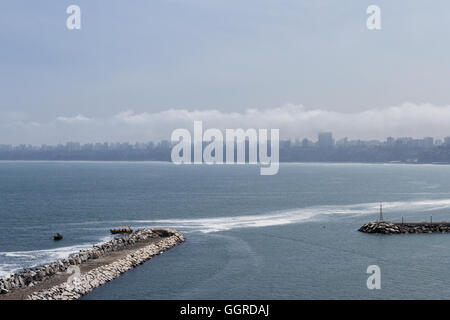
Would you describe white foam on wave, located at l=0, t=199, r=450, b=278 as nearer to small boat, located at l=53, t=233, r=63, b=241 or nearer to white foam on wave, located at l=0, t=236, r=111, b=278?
white foam on wave, located at l=0, t=236, r=111, b=278

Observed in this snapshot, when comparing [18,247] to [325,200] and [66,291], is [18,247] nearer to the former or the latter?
[66,291]

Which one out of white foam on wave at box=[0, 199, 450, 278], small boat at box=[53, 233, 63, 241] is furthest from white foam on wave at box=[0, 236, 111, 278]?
small boat at box=[53, 233, 63, 241]

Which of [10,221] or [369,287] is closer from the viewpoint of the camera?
[369,287]

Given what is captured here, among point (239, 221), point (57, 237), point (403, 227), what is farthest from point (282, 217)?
point (57, 237)
